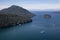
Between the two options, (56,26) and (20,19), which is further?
(20,19)

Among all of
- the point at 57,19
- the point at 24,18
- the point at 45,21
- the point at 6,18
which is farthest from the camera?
the point at 24,18

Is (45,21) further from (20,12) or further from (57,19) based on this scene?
(20,12)

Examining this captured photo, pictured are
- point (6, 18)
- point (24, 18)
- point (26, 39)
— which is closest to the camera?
point (26, 39)

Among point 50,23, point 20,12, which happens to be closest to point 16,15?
point 20,12

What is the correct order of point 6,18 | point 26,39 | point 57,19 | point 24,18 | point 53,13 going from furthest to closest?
point 24,18 < point 6,18 < point 57,19 < point 53,13 < point 26,39

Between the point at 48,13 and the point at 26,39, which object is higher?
the point at 48,13

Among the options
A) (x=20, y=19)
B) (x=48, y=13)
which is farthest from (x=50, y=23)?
(x=20, y=19)

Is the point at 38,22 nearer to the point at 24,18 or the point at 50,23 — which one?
the point at 50,23

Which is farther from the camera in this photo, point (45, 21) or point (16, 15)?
point (16, 15)

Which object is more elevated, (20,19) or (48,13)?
(48,13)
